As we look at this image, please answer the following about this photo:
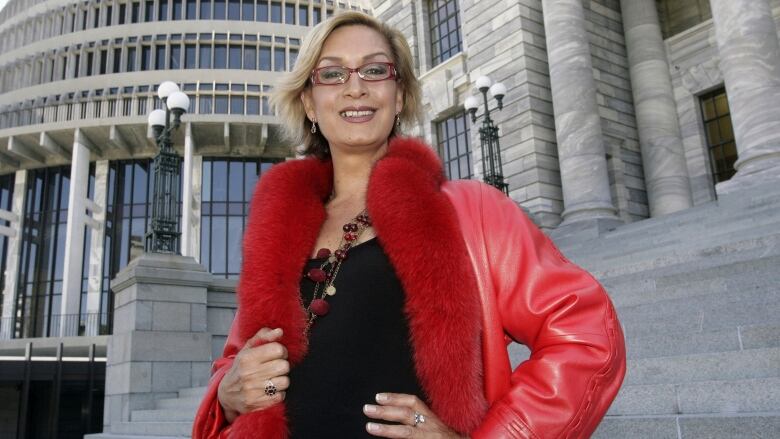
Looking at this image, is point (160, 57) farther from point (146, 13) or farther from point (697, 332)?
point (697, 332)

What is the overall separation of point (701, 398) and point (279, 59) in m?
37.1

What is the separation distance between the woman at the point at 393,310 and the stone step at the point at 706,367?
3679 mm

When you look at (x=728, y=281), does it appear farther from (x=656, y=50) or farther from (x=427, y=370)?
(x=656, y=50)

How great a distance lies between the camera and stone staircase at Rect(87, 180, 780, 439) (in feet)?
13.2

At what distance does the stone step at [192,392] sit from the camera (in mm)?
8919

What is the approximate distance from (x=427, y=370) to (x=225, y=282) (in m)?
9.62

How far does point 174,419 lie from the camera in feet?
27.4

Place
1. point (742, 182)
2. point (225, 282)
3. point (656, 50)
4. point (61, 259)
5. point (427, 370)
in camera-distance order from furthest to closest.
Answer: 1. point (61, 259)
2. point (656, 50)
3. point (742, 182)
4. point (225, 282)
5. point (427, 370)

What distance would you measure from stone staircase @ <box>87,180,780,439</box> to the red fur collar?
277cm

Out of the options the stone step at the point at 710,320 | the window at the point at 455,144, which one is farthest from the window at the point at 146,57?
the stone step at the point at 710,320

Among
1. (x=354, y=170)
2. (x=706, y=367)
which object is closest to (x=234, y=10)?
(x=706, y=367)

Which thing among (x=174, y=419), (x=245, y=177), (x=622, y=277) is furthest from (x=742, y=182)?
(x=245, y=177)

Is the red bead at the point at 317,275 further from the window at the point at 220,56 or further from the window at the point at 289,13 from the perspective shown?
the window at the point at 289,13

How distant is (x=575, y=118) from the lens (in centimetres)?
1581
